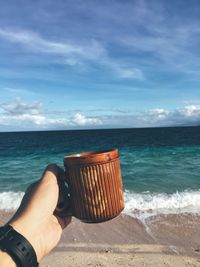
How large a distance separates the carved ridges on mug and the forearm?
A: 616mm

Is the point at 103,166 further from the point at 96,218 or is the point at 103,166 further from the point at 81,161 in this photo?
the point at 96,218

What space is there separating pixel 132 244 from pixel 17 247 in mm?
5010

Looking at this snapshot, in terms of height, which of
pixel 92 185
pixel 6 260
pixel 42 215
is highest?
pixel 92 185

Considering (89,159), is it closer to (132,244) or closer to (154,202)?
(132,244)

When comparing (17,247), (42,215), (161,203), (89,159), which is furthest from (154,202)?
(17,247)

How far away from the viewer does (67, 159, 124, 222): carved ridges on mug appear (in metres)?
1.95

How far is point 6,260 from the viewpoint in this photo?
1.44m

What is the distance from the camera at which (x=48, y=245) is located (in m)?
1.81

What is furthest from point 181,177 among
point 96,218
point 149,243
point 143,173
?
point 96,218

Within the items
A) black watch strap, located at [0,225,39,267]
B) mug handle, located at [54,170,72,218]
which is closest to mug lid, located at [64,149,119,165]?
mug handle, located at [54,170,72,218]

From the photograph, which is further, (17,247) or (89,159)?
(89,159)

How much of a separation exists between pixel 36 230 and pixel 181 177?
1294 cm

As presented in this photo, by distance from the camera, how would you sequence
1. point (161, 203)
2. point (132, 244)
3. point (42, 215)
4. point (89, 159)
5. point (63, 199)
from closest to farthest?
point (42, 215) < point (89, 159) < point (63, 199) < point (132, 244) < point (161, 203)

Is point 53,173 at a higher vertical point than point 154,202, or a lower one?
higher
